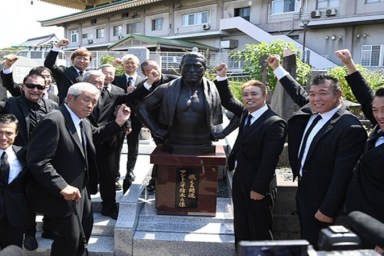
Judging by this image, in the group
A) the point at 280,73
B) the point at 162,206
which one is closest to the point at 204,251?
the point at 162,206

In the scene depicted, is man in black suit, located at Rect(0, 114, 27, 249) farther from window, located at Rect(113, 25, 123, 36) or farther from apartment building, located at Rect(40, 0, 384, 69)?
window, located at Rect(113, 25, 123, 36)

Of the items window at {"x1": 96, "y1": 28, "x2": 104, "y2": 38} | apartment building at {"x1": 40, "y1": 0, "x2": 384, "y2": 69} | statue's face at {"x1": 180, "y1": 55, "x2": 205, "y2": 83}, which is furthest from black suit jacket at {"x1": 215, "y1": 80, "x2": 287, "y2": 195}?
window at {"x1": 96, "y1": 28, "x2": 104, "y2": 38}

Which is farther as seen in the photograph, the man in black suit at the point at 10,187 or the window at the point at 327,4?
the window at the point at 327,4

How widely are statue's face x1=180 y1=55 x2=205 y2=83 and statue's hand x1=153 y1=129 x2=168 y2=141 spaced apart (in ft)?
2.22

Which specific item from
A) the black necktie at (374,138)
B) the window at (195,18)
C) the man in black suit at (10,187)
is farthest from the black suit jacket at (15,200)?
the window at (195,18)

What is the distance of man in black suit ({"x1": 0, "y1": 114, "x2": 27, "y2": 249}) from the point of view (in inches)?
→ 110

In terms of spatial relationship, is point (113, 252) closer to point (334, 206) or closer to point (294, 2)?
point (334, 206)

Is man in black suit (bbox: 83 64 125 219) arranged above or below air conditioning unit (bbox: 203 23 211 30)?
below

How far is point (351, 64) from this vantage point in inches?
114

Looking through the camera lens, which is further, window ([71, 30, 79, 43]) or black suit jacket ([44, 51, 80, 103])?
window ([71, 30, 79, 43])

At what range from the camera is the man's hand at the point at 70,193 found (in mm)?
2672

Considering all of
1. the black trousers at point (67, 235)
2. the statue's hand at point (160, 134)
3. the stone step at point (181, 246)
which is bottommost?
the stone step at point (181, 246)

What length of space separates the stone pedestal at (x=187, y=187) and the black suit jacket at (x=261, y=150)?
23.5 inches

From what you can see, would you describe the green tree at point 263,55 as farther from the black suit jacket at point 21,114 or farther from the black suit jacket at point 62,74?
the black suit jacket at point 21,114
